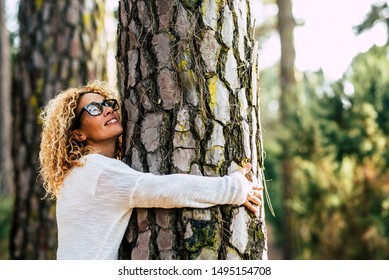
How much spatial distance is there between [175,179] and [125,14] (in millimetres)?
880

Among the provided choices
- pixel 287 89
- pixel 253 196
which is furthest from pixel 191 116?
pixel 287 89

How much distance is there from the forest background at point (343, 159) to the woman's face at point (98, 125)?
5595 millimetres

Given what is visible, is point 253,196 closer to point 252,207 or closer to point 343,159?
point 252,207

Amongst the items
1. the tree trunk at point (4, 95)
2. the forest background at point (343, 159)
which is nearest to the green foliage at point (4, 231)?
the forest background at point (343, 159)

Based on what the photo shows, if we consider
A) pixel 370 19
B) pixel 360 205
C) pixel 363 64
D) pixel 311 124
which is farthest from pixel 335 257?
pixel 370 19

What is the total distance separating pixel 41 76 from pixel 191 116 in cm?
254

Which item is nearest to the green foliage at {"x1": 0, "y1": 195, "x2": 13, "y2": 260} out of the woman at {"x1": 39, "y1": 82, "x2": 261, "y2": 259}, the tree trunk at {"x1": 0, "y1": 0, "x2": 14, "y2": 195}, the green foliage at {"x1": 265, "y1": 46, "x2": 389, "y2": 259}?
the green foliage at {"x1": 265, "y1": 46, "x2": 389, "y2": 259}

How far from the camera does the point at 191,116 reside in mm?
2375

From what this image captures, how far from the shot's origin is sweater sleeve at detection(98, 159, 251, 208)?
2.29 meters

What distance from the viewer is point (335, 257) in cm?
909

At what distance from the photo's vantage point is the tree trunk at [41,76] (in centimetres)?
446

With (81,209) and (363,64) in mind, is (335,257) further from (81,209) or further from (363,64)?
(81,209)

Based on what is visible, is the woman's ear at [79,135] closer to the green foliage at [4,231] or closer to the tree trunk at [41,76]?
the tree trunk at [41,76]

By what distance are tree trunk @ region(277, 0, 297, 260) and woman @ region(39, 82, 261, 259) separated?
7709 mm
